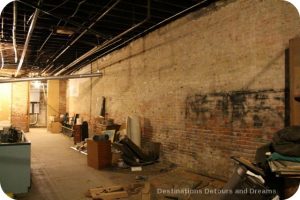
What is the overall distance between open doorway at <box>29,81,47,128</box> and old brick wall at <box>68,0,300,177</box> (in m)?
13.7

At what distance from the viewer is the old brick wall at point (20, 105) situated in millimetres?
13445

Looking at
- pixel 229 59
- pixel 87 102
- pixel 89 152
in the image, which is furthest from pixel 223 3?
pixel 87 102

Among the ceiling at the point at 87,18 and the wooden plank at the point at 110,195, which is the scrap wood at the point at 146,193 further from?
the ceiling at the point at 87,18

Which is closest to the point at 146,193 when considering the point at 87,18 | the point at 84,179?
the point at 84,179

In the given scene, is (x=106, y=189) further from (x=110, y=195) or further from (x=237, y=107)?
(x=237, y=107)

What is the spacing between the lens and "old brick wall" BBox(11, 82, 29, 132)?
1345 centimetres

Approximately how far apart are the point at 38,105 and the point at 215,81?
17.0 m

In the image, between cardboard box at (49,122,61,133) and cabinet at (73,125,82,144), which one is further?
cardboard box at (49,122,61,133)

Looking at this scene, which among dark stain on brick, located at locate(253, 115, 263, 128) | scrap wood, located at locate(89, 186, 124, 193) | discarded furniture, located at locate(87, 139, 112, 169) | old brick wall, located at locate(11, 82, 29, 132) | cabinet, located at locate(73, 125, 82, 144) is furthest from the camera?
old brick wall, located at locate(11, 82, 29, 132)

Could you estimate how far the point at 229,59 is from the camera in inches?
177

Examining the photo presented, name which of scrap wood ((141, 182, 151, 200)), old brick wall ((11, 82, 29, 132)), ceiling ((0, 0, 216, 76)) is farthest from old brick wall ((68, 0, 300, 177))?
old brick wall ((11, 82, 29, 132))

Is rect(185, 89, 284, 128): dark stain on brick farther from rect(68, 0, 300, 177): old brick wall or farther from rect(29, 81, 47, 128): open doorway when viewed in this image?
rect(29, 81, 47, 128): open doorway

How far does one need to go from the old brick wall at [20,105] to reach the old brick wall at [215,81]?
8.46 metres

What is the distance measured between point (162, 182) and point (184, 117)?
55.1 inches
